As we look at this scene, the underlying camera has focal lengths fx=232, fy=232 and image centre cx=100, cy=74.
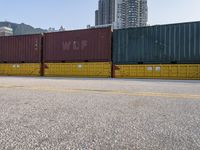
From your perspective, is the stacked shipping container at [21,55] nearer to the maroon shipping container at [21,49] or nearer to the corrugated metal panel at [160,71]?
the maroon shipping container at [21,49]

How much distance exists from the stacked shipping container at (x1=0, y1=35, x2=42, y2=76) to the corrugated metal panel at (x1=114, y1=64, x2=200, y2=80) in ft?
23.6

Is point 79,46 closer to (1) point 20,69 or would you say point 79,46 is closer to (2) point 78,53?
(2) point 78,53

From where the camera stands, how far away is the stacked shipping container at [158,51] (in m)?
14.6

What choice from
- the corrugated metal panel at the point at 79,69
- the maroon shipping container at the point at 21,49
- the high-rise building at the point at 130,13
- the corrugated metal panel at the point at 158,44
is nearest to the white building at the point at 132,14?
the high-rise building at the point at 130,13

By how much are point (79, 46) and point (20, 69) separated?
6.13m

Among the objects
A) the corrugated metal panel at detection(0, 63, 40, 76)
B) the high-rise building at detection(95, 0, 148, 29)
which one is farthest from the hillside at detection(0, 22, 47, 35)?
the corrugated metal panel at detection(0, 63, 40, 76)

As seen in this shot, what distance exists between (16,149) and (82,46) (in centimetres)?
1583

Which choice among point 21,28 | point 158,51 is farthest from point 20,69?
point 21,28

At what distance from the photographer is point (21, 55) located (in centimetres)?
2003

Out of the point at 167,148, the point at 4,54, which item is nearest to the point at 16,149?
the point at 167,148

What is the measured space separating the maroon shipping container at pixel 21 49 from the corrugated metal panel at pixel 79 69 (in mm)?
1476

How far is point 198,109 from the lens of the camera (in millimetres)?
4059

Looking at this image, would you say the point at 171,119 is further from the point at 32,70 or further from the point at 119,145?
the point at 32,70

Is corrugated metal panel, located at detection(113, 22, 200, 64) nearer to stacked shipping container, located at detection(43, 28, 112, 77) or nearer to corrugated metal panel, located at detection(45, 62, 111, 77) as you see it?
stacked shipping container, located at detection(43, 28, 112, 77)
